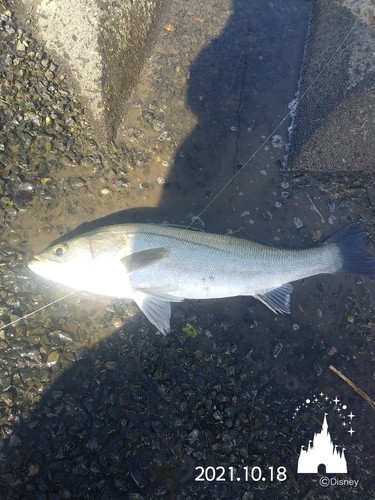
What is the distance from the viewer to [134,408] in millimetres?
3576

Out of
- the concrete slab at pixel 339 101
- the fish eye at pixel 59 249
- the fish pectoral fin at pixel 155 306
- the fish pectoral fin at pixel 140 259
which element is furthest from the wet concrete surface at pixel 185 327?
the fish pectoral fin at pixel 140 259

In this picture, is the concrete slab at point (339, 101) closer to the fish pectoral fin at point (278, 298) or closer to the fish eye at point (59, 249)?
the fish pectoral fin at point (278, 298)

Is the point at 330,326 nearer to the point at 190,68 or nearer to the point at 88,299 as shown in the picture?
the point at 88,299

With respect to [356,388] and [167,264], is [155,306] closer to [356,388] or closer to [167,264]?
[167,264]

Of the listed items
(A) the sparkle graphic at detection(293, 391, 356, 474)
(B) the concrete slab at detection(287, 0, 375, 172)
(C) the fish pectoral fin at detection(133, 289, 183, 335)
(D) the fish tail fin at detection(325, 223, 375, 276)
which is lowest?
(A) the sparkle graphic at detection(293, 391, 356, 474)

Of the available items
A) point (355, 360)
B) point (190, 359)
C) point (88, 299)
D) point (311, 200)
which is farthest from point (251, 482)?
point (311, 200)

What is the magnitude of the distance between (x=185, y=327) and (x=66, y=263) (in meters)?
1.59

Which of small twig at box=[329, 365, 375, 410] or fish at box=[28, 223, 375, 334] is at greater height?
fish at box=[28, 223, 375, 334]

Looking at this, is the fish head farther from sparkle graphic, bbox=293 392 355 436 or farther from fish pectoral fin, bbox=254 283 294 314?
sparkle graphic, bbox=293 392 355 436

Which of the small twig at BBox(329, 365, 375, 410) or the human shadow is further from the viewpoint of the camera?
the small twig at BBox(329, 365, 375, 410)

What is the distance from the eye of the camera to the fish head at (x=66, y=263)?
3.49m

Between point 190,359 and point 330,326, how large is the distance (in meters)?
1.91

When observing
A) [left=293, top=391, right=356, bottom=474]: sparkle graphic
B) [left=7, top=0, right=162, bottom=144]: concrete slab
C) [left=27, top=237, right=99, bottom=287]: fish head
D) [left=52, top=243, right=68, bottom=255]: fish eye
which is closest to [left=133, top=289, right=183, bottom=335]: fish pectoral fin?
[left=27, top=237, right=99, bottom=287]: fish head

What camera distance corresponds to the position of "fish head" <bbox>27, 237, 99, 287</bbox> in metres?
3.49
